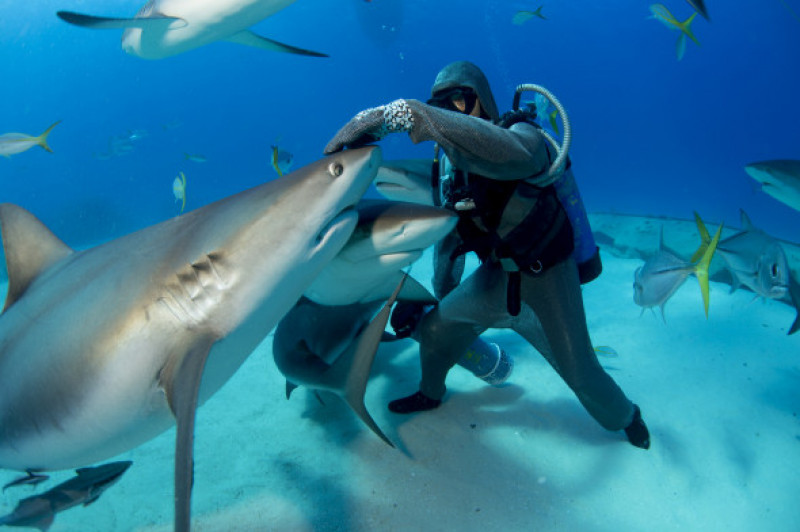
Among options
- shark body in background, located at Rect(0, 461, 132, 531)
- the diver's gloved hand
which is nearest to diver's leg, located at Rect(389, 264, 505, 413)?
the diver's gloved hand

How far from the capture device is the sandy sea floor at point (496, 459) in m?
2.48

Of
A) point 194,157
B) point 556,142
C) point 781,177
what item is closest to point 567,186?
point 556,142

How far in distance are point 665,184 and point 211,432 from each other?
72.9m

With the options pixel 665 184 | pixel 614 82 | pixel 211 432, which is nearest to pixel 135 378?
pixel 211 432

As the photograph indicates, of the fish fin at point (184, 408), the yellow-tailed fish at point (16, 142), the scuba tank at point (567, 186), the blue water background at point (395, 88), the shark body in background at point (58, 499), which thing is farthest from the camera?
the blue water background at point (395, 88)

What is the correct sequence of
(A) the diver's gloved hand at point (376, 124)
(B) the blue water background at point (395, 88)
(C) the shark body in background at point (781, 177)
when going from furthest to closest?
(B) the blue water background at point (395, 88)
(C) the shark body in background at point (781, 177)
(A) the diver's gloved hand at point (376, 124)

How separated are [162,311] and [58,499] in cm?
156

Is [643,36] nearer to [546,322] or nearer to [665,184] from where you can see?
[665,184]

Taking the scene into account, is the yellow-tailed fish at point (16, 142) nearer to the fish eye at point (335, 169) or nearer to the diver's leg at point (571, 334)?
the fish eye at point (335, 169)

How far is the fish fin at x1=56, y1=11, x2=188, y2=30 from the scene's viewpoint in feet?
8.57

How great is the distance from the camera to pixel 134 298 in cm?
144

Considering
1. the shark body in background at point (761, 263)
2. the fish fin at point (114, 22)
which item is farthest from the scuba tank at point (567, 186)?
the fish fin at point (114, 22)

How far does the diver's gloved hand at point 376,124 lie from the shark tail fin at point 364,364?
80 cm

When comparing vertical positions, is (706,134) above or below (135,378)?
below
